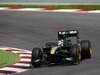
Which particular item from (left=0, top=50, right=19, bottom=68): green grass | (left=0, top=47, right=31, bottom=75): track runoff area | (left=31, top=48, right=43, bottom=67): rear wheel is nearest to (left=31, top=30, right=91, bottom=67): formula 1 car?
(left=31, top=48, right=43, bottom=67): rear wheel

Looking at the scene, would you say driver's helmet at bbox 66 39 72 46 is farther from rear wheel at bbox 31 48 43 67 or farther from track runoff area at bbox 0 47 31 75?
track runoff area at bbox 0 47 31 75

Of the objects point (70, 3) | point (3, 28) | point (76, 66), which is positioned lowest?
point (76, 66)

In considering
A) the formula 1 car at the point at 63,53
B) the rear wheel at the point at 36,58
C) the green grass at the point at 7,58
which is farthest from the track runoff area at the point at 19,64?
the formula 1 car at the point at 63,53

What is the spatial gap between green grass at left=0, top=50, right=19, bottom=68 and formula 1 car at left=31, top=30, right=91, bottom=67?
3.80ft

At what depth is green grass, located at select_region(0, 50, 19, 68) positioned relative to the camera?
14.4m

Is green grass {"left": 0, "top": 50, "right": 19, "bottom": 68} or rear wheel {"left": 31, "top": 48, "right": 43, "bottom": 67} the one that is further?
green grass {"left": 0, "top": 50, "right": 19, "bottom": 68}

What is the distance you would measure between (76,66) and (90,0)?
16119 millimetres

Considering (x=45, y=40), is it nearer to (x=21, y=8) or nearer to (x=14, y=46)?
(x=14, y=46)

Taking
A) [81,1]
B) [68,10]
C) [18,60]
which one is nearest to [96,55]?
[18,60]

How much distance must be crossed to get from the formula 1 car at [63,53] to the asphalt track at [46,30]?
0.31 meters

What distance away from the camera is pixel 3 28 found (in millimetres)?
22453

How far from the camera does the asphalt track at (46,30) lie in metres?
12.7

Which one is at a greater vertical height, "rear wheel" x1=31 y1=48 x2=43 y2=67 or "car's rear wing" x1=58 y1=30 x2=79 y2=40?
"car's rear wing" x1=58 y1=30 x2=79 y2=40

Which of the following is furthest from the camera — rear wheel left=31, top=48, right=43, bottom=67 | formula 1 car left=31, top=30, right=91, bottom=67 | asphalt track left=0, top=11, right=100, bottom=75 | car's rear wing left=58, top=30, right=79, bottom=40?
car's rear wing left=58, top=30, right=79, bottom=40
